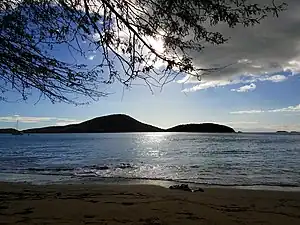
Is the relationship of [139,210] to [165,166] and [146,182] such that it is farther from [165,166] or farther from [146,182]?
[165,166]

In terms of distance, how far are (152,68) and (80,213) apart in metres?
3.89

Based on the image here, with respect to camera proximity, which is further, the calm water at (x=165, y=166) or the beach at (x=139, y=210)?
the calm water at (x=165, y=166)

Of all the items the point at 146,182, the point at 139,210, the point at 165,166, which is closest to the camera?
the point at 139,210

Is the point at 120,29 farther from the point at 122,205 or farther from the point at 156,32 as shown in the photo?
the point at 122,205

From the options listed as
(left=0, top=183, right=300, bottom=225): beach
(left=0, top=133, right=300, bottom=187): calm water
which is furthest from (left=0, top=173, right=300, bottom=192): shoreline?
(left=0, top=183, right=300, bottom=225): beach

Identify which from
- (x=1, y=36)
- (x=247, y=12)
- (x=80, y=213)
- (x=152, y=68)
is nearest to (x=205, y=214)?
(x=80, y=213)

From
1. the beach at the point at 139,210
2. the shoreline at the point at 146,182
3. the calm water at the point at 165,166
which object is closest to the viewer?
the beach at the point at 139,210

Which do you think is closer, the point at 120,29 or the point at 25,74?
the point at 120,29

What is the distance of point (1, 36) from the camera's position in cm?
471

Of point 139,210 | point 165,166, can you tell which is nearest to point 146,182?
point 139,210

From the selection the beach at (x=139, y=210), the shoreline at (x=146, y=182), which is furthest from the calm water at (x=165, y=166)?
the beach at (x=139, y=210)

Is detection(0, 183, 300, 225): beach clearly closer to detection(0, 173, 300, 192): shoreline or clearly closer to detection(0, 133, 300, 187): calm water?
detection(0, 173, 300, 192): shoreline

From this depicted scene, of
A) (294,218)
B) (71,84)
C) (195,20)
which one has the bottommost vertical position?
(294,218)

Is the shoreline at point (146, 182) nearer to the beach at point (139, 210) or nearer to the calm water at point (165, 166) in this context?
the calm water at point (165, 166)
